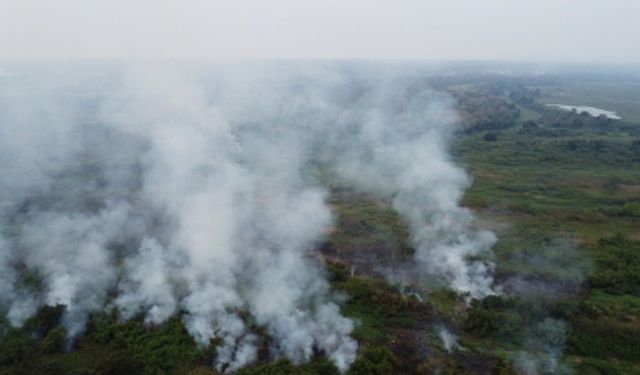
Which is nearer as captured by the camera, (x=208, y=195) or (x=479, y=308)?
(x=479, y=308)

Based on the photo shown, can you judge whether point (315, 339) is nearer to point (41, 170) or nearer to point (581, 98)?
point (41, 170)

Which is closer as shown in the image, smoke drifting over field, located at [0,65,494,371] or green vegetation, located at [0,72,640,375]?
green vegetation, located at [0,72,640,375]

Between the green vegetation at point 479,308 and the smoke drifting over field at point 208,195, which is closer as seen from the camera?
the green vegetation at point 479,308

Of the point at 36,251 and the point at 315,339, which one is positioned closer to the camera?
the point at 315,339

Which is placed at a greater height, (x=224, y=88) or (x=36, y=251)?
(x=224, y=88)

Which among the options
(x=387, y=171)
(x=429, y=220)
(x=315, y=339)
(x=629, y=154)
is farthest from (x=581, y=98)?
(x=315, y=339)

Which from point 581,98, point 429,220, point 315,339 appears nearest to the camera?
point 315,339

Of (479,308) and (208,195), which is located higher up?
(208,195)

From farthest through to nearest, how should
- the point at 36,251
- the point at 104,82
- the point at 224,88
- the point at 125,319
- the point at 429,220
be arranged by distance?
1. the point at 104,82
2. the point at 224,88
3. the point at 429,220
4. the point at 36,251
5. the point at 125,319
